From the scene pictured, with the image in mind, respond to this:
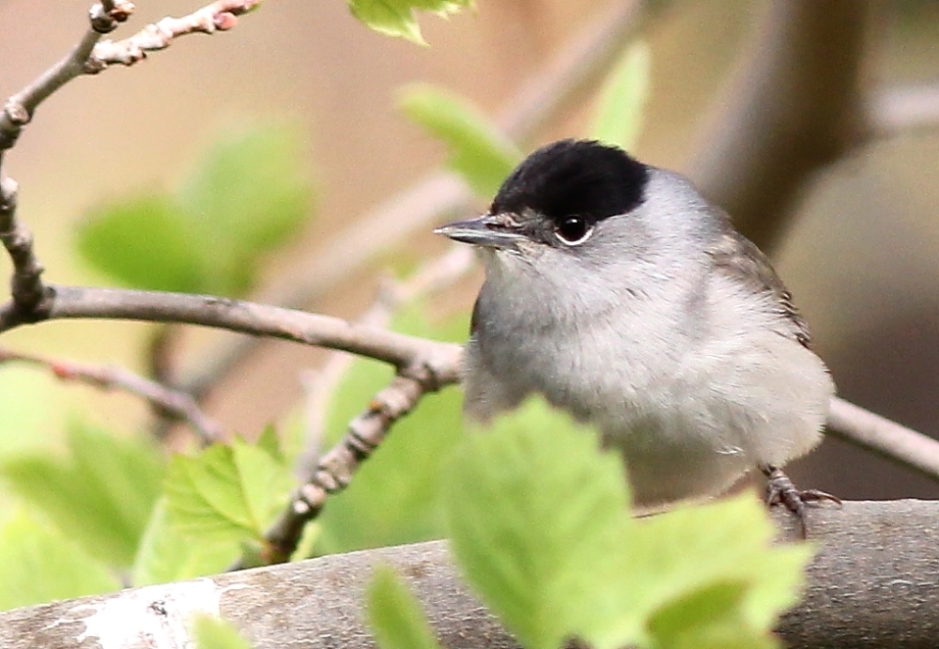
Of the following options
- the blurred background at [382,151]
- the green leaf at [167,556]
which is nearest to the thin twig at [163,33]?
the green leaf at [167,556]

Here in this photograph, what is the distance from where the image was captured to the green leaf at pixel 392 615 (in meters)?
0.46

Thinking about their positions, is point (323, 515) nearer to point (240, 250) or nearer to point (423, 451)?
point (423, 451)

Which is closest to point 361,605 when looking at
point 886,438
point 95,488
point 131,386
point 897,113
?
point 95,488

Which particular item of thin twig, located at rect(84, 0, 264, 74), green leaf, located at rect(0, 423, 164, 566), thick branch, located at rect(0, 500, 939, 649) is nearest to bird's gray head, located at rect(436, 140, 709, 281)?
green leaf, located at rect(0, 423, 164, 566)

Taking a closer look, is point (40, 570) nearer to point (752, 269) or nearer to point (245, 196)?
point (245, 196)

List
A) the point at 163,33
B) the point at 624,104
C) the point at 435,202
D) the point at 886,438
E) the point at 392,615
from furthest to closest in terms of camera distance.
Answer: the point at 435,202
the point at 624,104
the point at 886,438
the point at 163,33
the point at 392,615

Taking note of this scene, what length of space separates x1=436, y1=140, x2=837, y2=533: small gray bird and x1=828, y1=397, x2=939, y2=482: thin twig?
4 cm

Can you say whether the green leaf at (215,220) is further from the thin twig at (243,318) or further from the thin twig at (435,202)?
the thin twig at (435,202)

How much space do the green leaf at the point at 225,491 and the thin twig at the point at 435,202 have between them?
123 centimetres

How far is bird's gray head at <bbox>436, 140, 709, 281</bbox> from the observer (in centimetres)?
167

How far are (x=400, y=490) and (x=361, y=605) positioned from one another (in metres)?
0.46

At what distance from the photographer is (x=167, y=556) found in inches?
45.9

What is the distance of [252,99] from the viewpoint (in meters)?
4.32

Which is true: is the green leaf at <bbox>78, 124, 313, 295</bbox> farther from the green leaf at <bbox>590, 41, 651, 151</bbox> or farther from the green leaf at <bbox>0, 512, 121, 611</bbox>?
the green leaf at <bbox>0, 512, 121, 611</bbox>
